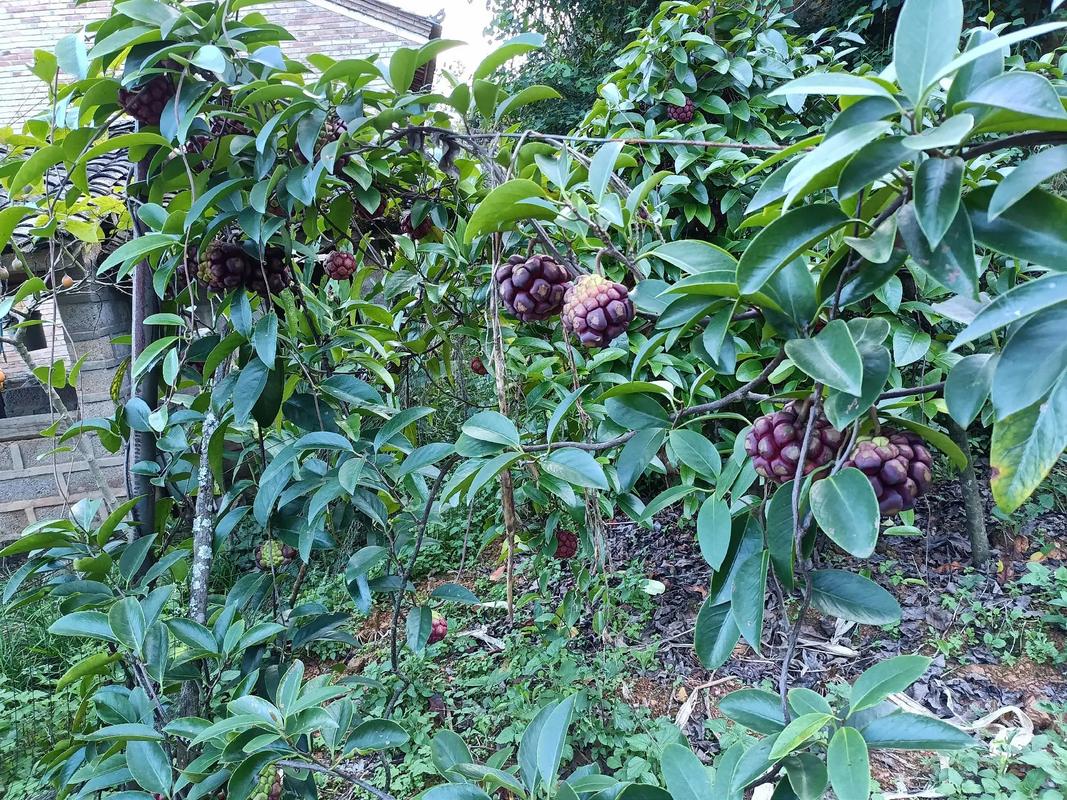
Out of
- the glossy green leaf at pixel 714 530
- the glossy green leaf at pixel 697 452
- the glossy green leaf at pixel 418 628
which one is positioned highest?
the glossy green leaf at pixel 697 452

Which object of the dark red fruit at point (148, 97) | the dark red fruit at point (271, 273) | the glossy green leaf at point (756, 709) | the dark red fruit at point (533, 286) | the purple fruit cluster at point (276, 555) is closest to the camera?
the glossy green leaf at point (756, 709)

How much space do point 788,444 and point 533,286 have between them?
38 cm

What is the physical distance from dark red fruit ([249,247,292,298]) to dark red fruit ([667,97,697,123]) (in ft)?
5.47

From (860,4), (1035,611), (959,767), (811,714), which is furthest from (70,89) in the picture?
(860,4)

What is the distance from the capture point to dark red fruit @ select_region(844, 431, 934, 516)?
0.50 m

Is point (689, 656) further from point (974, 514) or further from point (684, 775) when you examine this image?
point (684, 775)

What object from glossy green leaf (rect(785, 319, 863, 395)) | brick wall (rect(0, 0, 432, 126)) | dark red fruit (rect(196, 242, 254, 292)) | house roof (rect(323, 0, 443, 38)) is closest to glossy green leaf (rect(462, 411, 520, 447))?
glossy green leaf (rect(785, 319, 863, 395))

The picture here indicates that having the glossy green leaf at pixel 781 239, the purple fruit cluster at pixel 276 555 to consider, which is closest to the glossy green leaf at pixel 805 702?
the glossy green leaf at pixel 781 239

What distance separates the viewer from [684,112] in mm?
2176

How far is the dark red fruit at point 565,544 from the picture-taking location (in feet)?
4.69

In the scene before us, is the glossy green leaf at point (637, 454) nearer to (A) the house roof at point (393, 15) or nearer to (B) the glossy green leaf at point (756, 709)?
(B) the glossy green leaf at point (756, 709)

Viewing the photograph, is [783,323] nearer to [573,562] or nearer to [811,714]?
[811,714]

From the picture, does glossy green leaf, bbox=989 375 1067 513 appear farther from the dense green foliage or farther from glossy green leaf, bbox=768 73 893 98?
glossy green leaf, bbox=768 73 893 98

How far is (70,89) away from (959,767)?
228 cm
